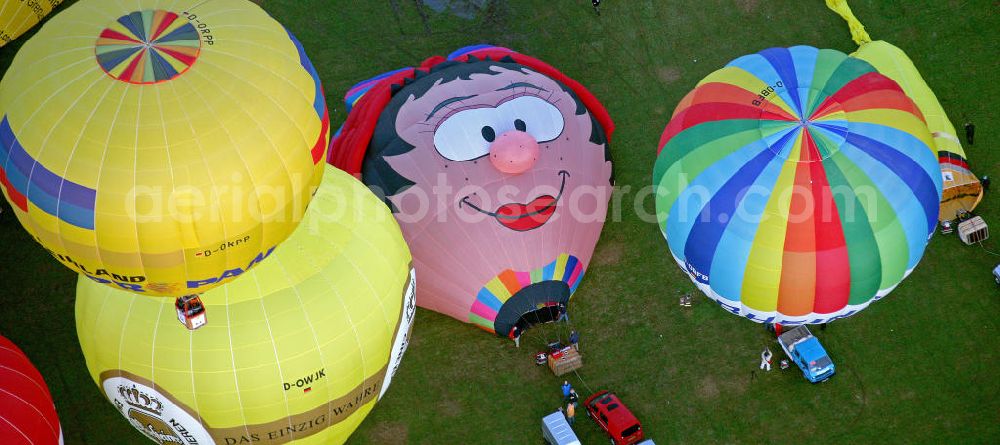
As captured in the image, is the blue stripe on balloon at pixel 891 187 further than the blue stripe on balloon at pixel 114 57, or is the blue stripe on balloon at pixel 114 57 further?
the blue stripe on balloon at pixel 891 187

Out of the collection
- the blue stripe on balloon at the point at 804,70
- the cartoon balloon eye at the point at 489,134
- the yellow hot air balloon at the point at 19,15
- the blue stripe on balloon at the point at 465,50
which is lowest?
the blue stripe on balloon at the point at 804,70

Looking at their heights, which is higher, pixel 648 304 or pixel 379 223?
pixel 379 223

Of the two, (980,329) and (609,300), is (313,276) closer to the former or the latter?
(609,300)

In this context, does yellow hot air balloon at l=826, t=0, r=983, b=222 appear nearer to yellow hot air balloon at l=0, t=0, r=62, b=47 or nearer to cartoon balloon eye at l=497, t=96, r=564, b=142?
cartoon balloon eye at l=497, t=96, r=564, b=142

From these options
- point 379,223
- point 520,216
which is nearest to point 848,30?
point 520,216

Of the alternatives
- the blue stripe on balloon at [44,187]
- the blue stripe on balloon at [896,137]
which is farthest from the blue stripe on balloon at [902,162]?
the blue stripe on balloon at [44,187]

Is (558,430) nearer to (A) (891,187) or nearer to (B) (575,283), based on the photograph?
(B) (575,283)

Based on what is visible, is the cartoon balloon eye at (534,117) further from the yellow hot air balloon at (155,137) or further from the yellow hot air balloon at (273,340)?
the yellow hot air balloon at (155,137)
